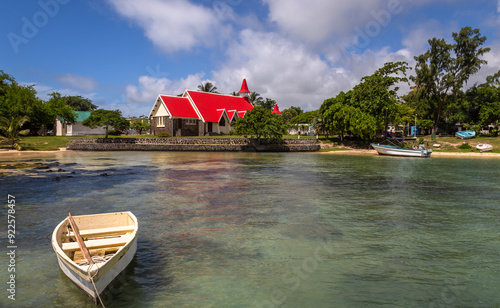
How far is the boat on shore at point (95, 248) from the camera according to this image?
553cm

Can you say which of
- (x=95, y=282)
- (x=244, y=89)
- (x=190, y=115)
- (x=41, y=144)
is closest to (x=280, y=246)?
(x=95, y=282)

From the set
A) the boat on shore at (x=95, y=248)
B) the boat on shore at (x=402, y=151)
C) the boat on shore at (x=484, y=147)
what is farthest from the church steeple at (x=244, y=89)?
the boat on shore at (x=95, y=248)

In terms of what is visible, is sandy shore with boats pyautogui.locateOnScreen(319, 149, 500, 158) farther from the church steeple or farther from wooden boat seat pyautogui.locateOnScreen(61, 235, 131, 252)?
wooden boat seat pyautogui.locateOnScreen(61, 235, 131, 252)

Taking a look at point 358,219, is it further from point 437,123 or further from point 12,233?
point 437,123

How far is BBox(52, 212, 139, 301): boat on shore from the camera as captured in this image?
18.1 ft

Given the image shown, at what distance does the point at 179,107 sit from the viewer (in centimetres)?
6038

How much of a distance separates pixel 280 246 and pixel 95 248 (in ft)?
16.3

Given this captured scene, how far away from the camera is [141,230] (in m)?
10.6

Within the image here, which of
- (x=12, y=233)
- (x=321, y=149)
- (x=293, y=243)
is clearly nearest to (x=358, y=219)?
(x=293, y=243)

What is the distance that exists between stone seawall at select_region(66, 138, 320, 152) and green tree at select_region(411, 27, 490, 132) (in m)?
26.3

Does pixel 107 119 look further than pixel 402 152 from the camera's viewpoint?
Yes

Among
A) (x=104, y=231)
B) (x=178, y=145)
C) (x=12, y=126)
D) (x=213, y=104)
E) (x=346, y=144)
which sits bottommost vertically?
(x=104, y=231)

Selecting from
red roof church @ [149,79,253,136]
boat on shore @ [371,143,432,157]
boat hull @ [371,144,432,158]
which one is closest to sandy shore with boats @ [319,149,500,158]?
boat on shore @ [371,143,432,157]

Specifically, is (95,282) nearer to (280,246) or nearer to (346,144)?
(280,246)
